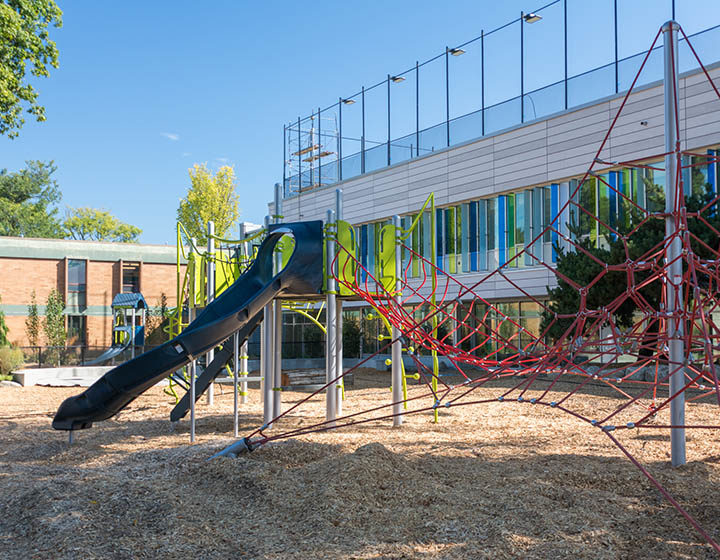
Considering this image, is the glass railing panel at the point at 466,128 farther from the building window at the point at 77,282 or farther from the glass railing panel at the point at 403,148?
the building window at the point at 77,282

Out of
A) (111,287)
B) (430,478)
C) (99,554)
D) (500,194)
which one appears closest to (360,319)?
(500,194)

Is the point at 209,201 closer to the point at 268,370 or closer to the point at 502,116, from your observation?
the point at 502,116

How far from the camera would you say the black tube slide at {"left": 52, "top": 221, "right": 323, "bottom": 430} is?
7.91 meters

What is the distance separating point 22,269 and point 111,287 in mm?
3918

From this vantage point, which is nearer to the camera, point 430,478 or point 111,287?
point 430,478

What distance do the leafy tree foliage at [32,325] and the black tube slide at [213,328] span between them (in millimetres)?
23435

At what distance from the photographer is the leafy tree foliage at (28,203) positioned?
50.4 metres

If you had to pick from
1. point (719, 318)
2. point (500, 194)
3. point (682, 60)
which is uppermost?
point (682, 60)

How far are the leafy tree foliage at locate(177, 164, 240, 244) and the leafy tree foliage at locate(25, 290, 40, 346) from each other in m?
16.1

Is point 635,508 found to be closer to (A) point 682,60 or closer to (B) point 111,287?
(A) point 682,60

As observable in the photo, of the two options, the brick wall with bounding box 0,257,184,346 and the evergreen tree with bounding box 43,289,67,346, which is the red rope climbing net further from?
the evergreen tree with bounding box 43,289,67,346

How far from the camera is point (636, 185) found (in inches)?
746

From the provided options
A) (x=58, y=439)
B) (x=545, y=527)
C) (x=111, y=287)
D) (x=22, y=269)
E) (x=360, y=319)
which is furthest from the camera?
(x=111, y=287)

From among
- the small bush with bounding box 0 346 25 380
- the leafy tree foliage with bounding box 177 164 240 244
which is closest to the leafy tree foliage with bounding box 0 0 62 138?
the small bush with bounding box 0 346 25 380
